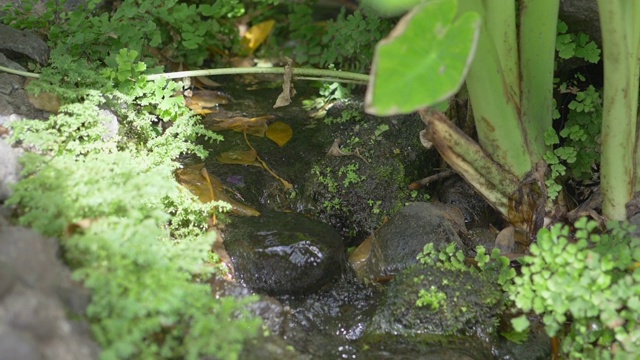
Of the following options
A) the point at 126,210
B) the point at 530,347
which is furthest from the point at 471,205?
the point at 126,210

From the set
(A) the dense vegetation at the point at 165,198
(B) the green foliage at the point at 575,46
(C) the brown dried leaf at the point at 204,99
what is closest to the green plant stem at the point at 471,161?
(A) the dense vegetation at the point at 165,198

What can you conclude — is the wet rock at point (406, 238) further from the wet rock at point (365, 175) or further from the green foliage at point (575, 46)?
the green foliage at point (575, 46)

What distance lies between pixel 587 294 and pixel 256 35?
9.87ft

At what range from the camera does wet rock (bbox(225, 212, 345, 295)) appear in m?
2.80

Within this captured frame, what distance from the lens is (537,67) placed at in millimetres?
2828

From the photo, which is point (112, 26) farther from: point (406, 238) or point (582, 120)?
point (582, 120)

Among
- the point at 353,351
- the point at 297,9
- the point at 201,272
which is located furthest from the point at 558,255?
the point at 297,9

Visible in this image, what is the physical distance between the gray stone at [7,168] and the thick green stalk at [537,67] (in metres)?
1.97

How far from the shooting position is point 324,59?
3922 mm

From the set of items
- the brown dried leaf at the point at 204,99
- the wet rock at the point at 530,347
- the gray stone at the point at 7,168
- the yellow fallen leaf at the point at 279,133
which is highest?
the gray stone at the point at 7,168

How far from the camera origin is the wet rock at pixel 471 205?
3.22 meters

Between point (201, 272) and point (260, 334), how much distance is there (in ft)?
0.93

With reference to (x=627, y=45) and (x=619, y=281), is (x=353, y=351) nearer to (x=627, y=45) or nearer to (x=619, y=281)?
(x=619, y=281)

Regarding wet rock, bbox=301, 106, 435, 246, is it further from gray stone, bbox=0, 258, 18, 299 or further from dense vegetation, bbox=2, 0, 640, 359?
gray stone, bbox=0, 258, 18, 299
